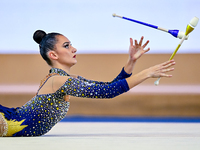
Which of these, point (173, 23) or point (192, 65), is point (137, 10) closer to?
point (173, 23)

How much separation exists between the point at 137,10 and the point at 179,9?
45cm

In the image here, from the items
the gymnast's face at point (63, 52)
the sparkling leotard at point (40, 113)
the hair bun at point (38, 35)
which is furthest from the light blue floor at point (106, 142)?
the hair bun at point (38, 35)

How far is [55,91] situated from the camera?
1.38m

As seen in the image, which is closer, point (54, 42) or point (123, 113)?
point (54, 42)

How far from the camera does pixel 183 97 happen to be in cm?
362

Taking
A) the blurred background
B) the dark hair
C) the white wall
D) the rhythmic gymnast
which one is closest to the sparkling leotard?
the rhythmic gymnast

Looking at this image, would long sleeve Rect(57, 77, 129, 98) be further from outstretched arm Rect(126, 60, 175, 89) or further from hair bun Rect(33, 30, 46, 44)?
hair bun Rect(33, 30, 46, 44)

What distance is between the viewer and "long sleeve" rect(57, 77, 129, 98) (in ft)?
4.34

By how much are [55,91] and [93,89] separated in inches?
6.3

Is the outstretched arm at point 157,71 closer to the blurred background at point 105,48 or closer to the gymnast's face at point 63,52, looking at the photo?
the gymnast's face at point 63,52

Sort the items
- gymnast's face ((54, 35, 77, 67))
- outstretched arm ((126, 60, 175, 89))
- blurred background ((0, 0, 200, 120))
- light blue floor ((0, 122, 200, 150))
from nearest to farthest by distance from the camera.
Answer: light blue floor ((0, 122, 200, 150))
outstretched arm ((126, 60, 175, 89))
gymnast's face ((54, 35, 77, 67))
blurred background ((0, 0, 200, 120))

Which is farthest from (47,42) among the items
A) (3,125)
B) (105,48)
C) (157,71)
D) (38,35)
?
(105,48)

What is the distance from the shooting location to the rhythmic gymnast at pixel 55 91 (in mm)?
1326

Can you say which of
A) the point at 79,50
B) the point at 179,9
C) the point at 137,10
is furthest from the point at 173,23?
the point at 79,50
